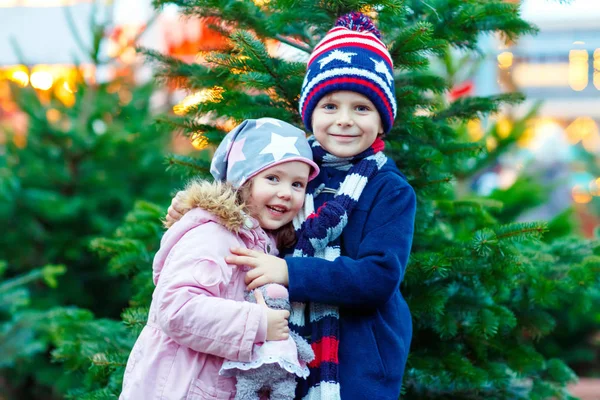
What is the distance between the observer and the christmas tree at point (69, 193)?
5457 millimetres

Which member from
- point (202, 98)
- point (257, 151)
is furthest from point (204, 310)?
point (202, 98)

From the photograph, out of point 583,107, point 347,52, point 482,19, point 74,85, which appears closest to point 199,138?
point 347,52

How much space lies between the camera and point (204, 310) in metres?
1.97

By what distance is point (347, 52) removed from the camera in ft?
7.63

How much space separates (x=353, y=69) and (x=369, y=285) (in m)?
0.76

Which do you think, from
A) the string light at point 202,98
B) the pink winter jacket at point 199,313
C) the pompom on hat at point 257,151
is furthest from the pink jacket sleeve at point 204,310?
the string light at point 202,98

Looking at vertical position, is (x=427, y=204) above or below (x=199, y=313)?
above

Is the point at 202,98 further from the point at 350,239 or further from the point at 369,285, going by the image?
the point at 369,285

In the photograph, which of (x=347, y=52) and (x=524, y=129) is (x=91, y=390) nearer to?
(x=347, y=52)

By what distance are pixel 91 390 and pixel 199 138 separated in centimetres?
136

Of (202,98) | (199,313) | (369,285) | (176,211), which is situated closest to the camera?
(199,313)

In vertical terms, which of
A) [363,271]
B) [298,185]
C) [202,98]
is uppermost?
[202,98]

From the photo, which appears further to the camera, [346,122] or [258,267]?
[346,122]

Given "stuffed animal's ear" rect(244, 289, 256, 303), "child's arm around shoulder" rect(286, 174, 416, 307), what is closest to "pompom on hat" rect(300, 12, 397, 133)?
"child's arm around shoulder" rect(286, 174, 416, 307)
